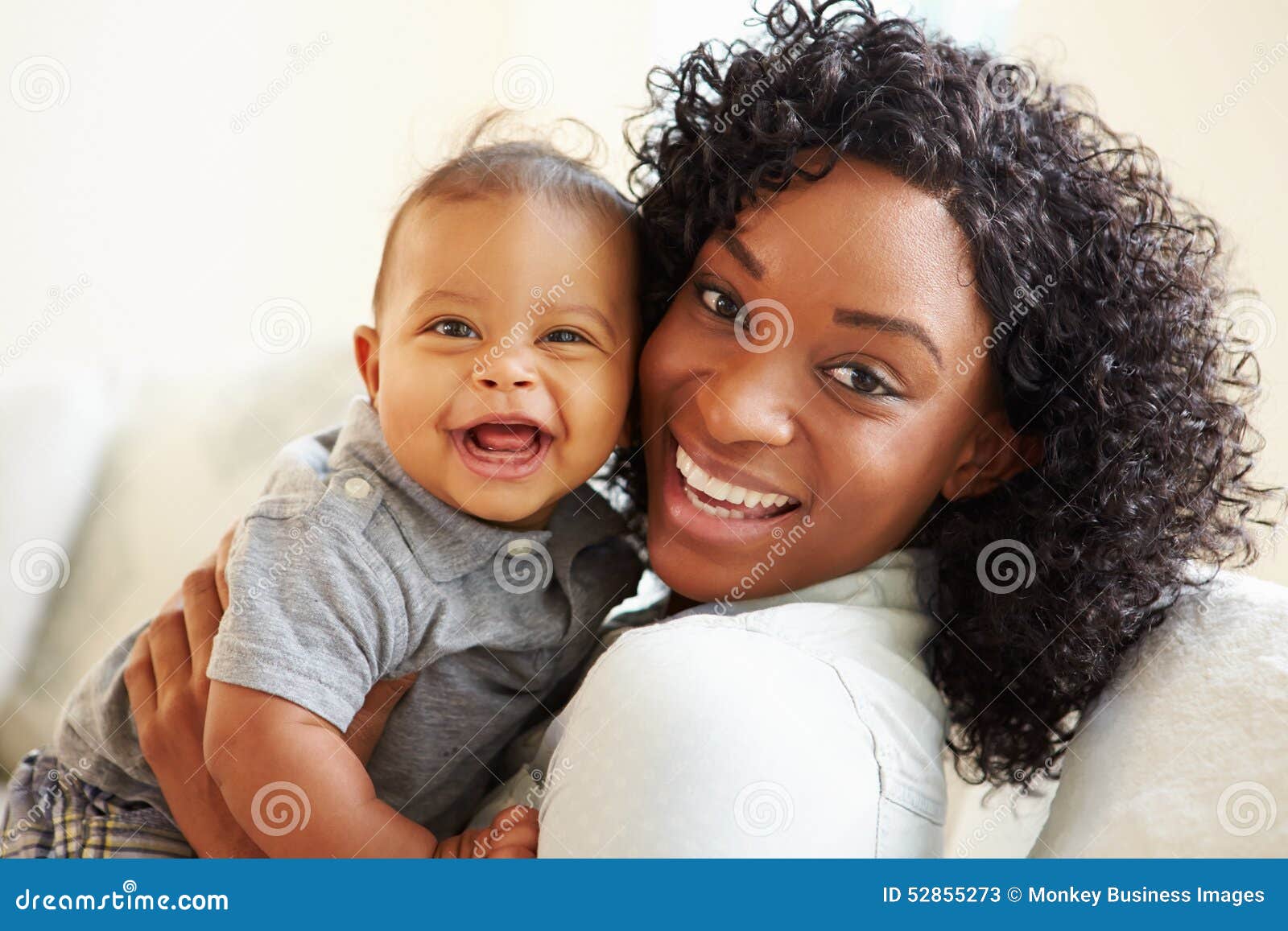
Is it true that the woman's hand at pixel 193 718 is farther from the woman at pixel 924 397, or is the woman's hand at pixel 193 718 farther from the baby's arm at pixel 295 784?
the baby's arm at pixel 295 784

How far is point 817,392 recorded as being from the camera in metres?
1.15

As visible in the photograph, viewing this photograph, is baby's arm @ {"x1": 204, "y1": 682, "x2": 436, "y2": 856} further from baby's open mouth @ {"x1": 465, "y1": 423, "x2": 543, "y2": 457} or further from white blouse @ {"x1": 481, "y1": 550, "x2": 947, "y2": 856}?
baby's open mouth @ {"x1": 465, "y1": 423, "x2": 543, "y2": 457}

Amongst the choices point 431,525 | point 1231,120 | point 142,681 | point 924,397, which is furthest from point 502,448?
point 1231,120

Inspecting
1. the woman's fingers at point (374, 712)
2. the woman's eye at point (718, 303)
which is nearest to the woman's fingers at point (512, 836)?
the woman's fingers at point (374, 712)

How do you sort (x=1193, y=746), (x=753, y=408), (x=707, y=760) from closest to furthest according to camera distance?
(x=707, y=760)
(x=1193, y=746)
(x=753, y=408)

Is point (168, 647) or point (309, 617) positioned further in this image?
point (168, 647)

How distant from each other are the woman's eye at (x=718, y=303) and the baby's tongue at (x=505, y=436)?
24 cm

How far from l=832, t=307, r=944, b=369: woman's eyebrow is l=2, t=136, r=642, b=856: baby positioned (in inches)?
10.9

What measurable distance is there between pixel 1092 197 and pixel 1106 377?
0.19m

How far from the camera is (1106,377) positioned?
46.4 inches

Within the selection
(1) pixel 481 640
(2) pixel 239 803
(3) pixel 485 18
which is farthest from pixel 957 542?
(3) pixel 485 18

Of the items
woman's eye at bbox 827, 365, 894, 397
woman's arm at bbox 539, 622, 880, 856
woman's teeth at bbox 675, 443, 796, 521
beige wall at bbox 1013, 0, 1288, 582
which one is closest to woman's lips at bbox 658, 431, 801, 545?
woman's teeth at bbox 675, 443, 796, 521

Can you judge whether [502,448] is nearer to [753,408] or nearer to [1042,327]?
[753,408]

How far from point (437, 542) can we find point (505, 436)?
135 millimetres
